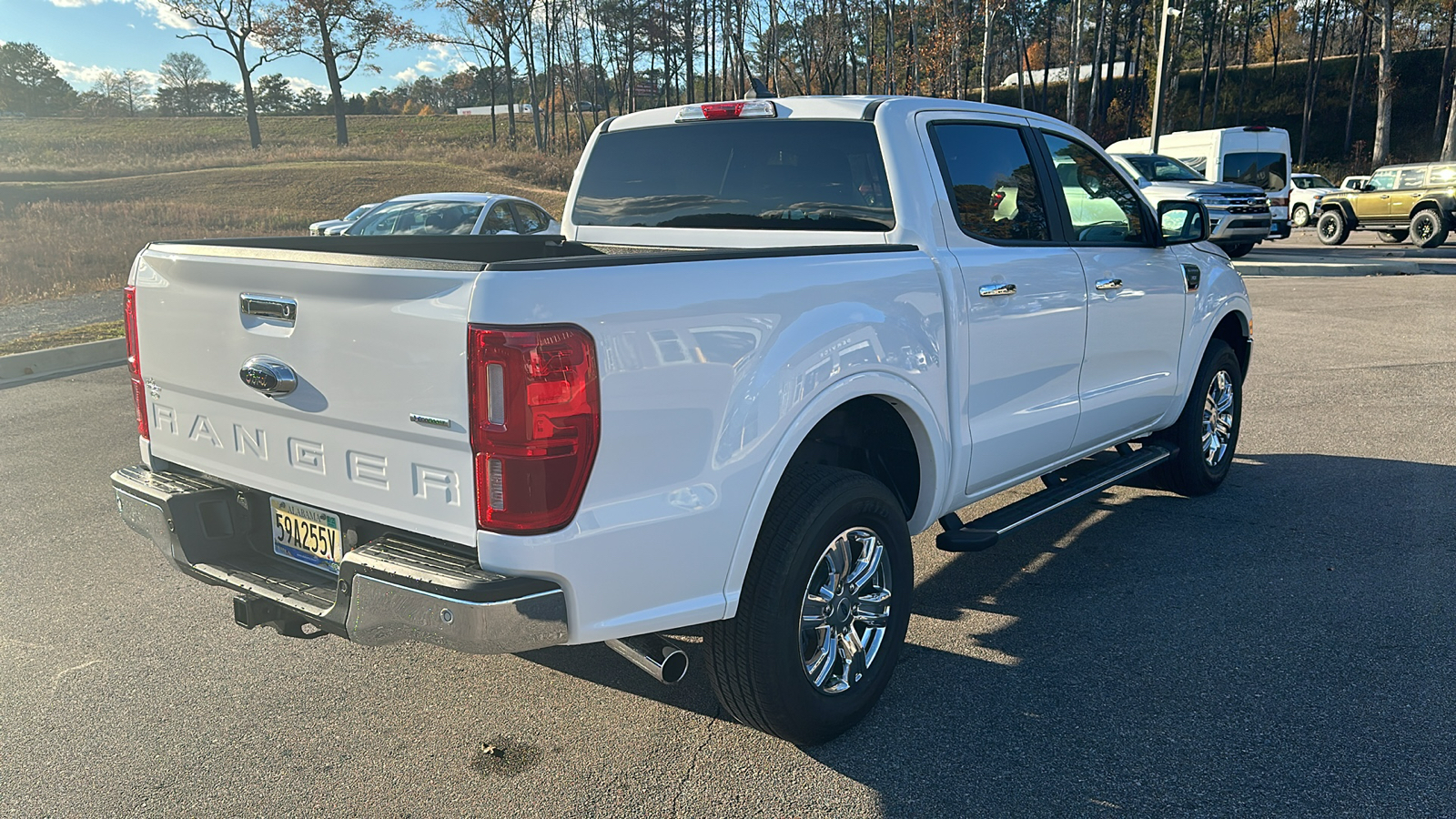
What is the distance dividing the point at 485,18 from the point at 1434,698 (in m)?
59.6

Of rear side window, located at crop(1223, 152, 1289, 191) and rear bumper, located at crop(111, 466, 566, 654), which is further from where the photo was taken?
rear side window, located at crop(1223, 152, 1289, 191)

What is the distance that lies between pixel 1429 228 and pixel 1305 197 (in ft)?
27.0

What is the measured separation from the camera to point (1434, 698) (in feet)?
11.3

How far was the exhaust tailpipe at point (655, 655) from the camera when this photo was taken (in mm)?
2820

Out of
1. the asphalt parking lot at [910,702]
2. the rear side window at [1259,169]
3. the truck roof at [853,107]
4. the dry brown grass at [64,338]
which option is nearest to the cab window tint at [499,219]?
the dry brown grass at [64,338]

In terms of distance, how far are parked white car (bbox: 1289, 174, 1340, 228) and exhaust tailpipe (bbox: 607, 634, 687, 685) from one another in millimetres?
32189

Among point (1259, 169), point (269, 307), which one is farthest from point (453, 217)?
point (1259, 169)

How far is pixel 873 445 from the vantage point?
3.75 meters

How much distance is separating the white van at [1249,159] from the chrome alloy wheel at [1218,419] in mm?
18989

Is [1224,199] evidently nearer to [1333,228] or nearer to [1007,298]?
[1333,228]

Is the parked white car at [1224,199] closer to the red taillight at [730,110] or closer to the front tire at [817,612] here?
the red taillight at [730,110]

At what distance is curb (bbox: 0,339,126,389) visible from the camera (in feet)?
31.2

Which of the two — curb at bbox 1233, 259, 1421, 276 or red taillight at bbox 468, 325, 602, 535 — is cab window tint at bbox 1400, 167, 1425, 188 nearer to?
curb at bbox 1233, 259, 1421, 276

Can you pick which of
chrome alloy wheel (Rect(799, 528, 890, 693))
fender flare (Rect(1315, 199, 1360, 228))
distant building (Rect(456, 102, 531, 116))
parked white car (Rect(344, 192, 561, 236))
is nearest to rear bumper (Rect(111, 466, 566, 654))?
chrome alloy wheel (Rect(799, 528, 890, 693))
